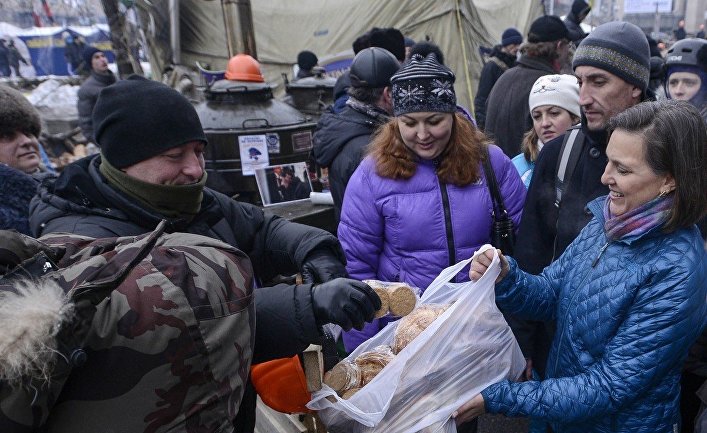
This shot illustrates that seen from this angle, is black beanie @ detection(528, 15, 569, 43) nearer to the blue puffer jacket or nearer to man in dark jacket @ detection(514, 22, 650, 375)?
man in dark jacket @ detection(514, 22, 650, 375)

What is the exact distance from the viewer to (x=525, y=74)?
13.1ft

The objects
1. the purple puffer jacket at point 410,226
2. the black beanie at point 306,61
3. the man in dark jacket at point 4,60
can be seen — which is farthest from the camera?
the man in dark jacket at point 4,60

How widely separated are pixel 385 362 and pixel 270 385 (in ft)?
1.42

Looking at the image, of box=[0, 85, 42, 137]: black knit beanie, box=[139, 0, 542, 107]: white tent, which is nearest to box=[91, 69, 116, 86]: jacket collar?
box=[139, 0, 542, 107]: white tent

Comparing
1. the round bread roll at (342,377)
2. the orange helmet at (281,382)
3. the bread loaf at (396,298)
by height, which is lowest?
the round bread roll at (342,377)

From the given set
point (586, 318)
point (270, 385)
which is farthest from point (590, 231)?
point (270, 385)

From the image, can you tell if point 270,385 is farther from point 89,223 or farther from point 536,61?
point 536,61

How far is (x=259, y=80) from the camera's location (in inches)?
185

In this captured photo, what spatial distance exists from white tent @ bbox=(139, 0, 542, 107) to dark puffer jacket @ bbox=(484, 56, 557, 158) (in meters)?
6.07

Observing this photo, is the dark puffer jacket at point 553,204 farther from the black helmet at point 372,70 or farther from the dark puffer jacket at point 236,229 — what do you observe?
the black helmet at point 372,70

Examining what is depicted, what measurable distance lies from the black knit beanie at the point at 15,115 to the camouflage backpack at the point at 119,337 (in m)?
1.91

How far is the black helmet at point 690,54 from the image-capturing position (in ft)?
10.9

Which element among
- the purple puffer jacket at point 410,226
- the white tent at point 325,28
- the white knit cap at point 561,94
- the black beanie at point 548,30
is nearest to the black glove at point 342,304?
the purple puffer jacket at point 410,226

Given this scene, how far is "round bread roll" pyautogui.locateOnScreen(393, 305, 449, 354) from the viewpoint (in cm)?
162
